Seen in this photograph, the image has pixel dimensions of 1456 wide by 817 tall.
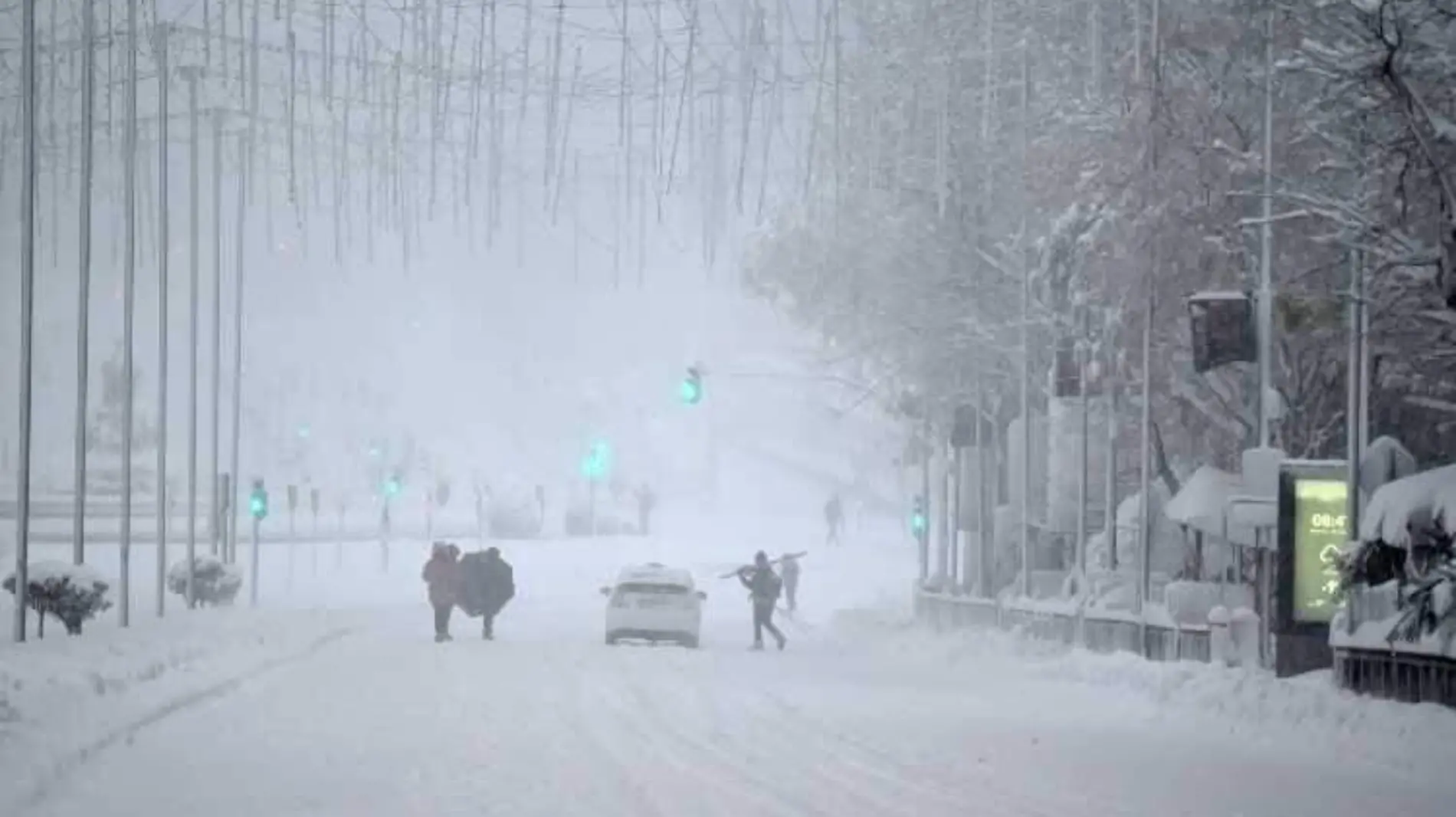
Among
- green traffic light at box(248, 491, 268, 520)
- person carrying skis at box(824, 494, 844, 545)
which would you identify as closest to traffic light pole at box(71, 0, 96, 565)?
green traffic light at box(248, 491, 268, 520)

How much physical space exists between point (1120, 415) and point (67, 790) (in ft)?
91.3

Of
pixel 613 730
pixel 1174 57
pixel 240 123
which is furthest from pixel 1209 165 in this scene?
pixel 240 123

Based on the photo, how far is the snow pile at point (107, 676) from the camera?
16.7m

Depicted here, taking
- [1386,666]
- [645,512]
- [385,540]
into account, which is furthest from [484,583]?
[645,512]

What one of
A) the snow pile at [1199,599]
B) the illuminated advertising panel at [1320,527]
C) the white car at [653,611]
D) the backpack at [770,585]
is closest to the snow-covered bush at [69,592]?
the white car at [653,611]

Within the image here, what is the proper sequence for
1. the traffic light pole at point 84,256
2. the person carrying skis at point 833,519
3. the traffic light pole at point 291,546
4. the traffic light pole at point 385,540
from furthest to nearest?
the person carrying skis at point 833,519 < the traffic light pole at point 385,540 < the traffic light pole at point 291,546 < the traffic light pole at point 84,256

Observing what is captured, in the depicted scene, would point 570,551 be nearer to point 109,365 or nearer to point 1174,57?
point 109,365

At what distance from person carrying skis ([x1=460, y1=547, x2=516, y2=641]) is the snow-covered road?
7.77 metres

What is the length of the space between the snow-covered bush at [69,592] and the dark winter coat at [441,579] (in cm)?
803

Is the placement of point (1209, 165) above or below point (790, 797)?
above

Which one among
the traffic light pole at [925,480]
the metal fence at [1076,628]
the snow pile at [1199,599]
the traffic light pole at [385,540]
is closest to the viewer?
the metal fence at [1076,628]

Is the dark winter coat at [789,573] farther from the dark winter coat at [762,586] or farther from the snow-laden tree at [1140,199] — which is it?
the dark winter coat at [762,586]

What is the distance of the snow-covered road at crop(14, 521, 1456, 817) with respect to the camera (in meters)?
14.3

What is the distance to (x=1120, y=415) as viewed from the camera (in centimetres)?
3969
